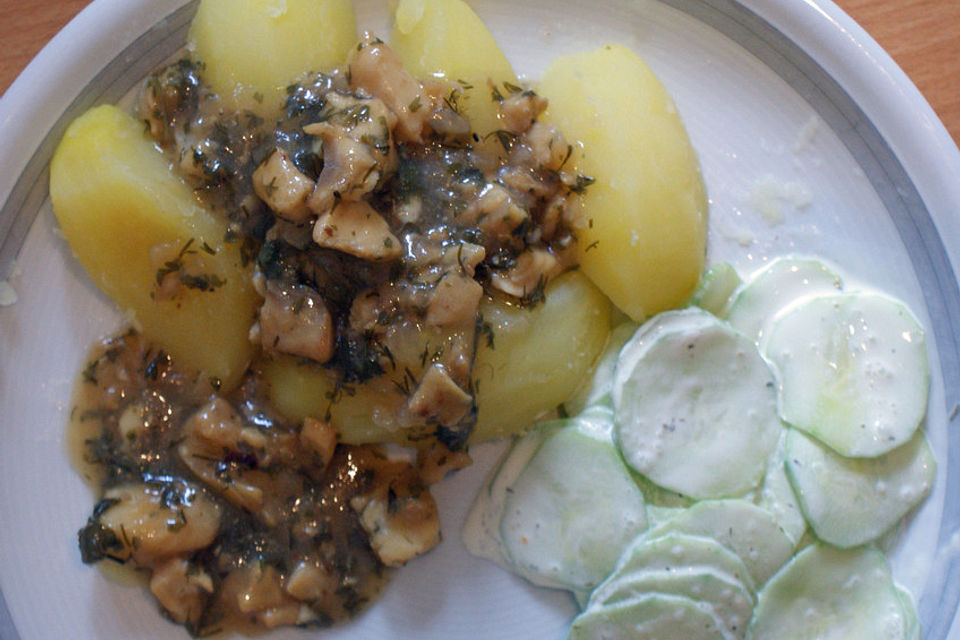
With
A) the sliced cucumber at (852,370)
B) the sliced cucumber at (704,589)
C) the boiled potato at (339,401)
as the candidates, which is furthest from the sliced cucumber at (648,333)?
the boiled potato at (339,401)

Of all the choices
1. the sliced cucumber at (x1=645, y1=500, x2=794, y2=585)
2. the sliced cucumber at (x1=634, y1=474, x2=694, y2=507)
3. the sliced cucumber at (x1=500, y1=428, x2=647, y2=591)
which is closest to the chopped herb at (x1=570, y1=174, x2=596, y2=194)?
the sliced cucumber at (x1=500, y1=428, x2=647, y2=591)

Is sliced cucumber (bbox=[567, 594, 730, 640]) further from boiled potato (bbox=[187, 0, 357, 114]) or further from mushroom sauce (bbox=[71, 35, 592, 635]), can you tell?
boiled potato (bbox=[187, 0, 357, 114])

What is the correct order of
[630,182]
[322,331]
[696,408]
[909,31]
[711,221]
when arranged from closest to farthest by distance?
[322,331]
[630,182]
[696,408]
[711,221]
[909,31]

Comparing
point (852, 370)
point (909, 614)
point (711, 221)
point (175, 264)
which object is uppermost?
point (175, 264)

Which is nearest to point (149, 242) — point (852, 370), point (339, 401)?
point (339, 401)

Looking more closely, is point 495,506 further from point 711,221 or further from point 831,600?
point 711,221

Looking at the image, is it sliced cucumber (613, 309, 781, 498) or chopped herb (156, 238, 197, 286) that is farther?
sliced cucumber (613, 309, 781, 498)
